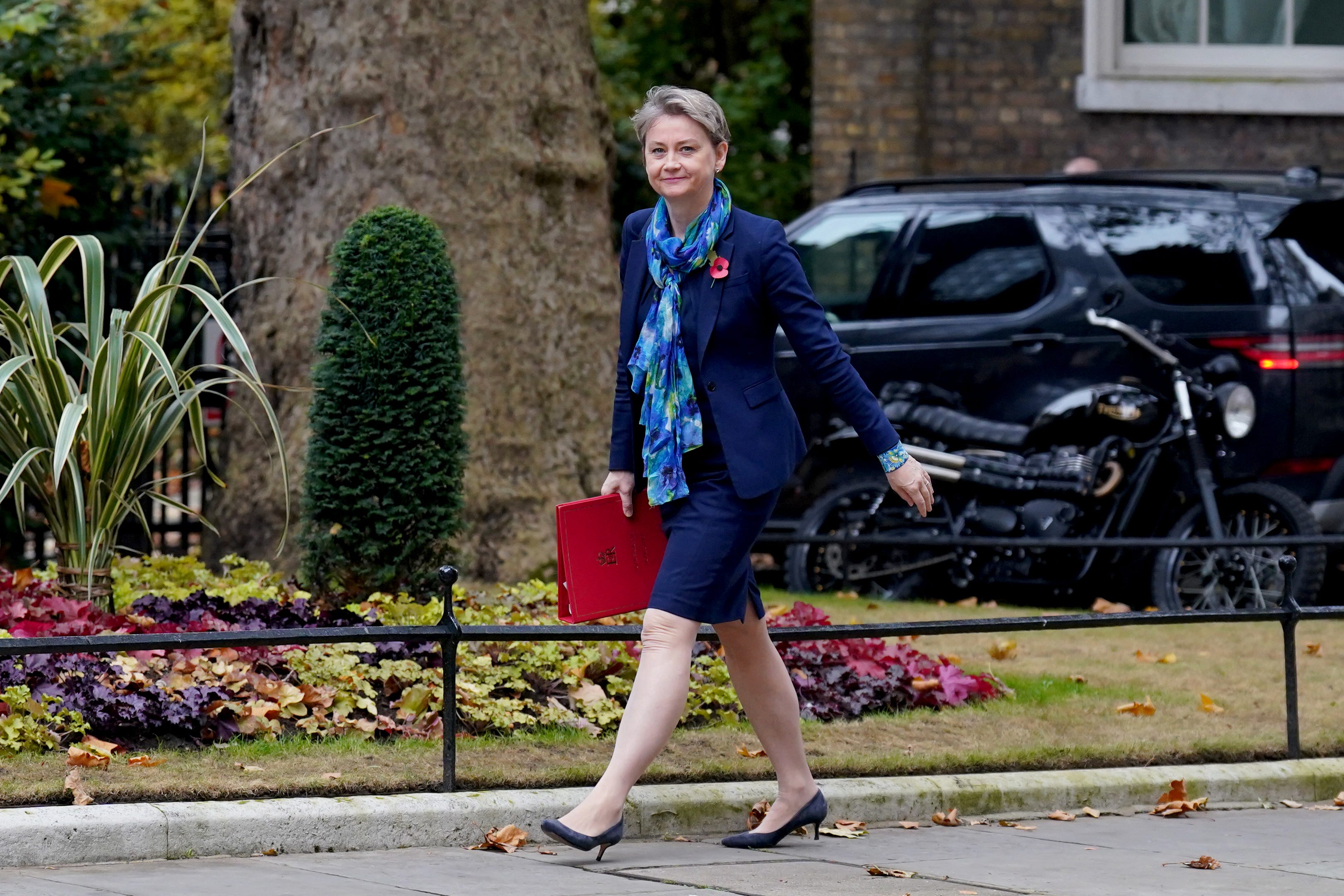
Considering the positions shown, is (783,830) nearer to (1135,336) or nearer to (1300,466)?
(1135,336)

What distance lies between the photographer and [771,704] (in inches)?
203

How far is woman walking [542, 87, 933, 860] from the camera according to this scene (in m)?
4.89

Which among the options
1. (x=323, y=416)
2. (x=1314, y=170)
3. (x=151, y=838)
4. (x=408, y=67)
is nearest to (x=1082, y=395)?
(x=1314, y=170)

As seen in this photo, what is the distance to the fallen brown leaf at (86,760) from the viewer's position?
5.34 metres

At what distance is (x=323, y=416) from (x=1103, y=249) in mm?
4327

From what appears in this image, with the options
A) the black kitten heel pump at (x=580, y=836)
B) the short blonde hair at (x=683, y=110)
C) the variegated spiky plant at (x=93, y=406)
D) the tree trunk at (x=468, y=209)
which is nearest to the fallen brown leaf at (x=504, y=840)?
the black kitten heel pump at (x=580, y=836)

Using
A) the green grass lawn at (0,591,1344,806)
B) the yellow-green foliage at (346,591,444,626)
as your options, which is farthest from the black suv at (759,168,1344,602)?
the yellow-green foliage at (346,591,444,626)

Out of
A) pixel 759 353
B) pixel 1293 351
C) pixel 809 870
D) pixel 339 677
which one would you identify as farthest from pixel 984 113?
pixel 809 870

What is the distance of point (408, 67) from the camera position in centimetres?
866

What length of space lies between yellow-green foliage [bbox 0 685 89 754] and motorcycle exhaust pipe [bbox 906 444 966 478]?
194 inches

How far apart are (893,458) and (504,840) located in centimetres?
139

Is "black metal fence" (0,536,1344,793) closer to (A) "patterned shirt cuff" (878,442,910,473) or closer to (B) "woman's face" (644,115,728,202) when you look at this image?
(A) "patterned shirt cuff" (878,442,910,473)

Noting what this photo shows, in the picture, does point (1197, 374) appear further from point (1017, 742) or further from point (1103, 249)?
point (1017, 742)

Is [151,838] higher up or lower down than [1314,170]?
lower down
